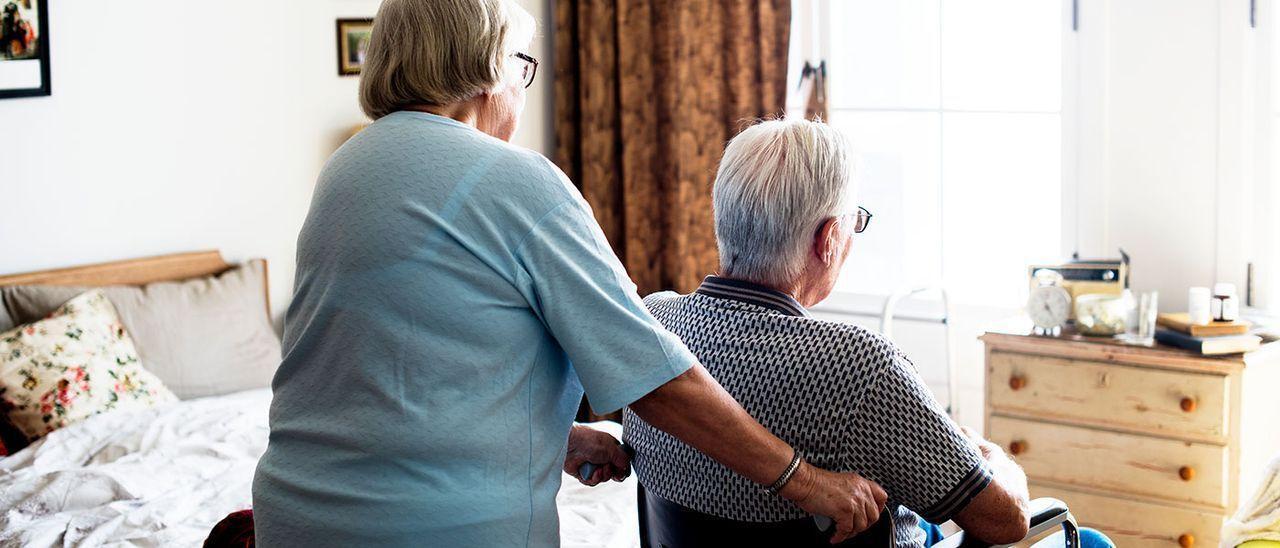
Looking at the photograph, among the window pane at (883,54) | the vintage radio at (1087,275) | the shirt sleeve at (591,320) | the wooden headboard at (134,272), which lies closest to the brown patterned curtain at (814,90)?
the window pane at (883,54)

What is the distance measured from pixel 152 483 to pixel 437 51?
1516 millimetres

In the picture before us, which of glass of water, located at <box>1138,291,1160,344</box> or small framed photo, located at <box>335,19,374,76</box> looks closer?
glass of water, located at <box>1138,291,1160,344</box>

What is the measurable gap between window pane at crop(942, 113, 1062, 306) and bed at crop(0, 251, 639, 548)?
1.45 m

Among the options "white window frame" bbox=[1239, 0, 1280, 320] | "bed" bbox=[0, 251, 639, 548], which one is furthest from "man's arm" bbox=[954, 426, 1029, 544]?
"white window frame" bbox=[1239, 0, 1280, 320]

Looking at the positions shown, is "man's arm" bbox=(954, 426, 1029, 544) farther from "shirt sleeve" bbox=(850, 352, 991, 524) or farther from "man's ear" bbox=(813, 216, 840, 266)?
"man's ear" bbox=(813, 216, 840, 266)

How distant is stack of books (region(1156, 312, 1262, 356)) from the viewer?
2754 millimetres

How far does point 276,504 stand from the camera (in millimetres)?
1430

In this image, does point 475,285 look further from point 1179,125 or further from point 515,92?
point 1179,125

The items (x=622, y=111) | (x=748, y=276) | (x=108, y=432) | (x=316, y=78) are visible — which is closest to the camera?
(x=748, y=276)

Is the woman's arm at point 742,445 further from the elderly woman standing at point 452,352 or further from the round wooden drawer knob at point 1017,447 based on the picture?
the round wooden drawer knob at point 1017,447

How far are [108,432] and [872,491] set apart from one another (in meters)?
2.02

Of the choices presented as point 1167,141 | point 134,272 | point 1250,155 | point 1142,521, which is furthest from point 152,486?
point 1250,155

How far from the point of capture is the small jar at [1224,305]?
2.83 meters

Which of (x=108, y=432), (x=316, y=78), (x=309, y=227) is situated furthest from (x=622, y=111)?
(x=309, y=227)
